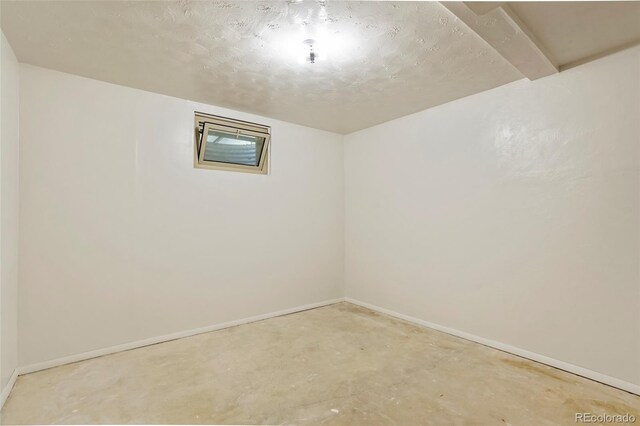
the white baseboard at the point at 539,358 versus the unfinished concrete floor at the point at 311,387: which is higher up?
the white baseboard at the point at 539,358

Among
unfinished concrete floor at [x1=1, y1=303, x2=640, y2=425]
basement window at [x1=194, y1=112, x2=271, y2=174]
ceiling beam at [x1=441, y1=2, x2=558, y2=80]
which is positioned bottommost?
unfinished concrete floor at [x1=1, y1=303, x2=640, y2=425]

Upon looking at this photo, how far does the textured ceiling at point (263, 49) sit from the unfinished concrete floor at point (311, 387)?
240 cm

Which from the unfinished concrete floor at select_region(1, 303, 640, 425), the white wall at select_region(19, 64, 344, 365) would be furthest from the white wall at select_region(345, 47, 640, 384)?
the white wall at select_region(19, 64, 344, 365)

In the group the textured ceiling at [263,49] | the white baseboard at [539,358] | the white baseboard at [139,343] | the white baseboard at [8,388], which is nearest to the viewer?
the textured ceiling at [263,49]

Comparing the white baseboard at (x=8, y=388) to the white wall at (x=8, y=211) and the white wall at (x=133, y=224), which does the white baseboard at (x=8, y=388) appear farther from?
the white wall at (x=133, y=224)

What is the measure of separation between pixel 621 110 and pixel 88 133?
13.8ft

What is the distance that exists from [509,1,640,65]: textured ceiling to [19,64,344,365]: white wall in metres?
2.75

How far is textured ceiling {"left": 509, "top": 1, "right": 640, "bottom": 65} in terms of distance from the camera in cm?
182

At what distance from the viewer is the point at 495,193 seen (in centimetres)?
298

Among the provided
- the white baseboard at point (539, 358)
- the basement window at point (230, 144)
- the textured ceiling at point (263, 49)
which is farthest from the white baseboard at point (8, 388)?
the white baseboard at point (539, 358)

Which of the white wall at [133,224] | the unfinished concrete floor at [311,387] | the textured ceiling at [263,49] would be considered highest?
the textured ceiling at [263,49]

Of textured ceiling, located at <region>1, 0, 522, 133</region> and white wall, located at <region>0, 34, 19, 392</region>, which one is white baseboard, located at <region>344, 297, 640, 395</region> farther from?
white wall, located at <region>0, 34, 19, 392</region>

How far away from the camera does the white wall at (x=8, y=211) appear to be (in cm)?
209

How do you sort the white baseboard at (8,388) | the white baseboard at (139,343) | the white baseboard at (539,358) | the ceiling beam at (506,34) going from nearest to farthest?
the ceiling beam at (506,34) → the white baseboard at (8,388) → the white baseboard at (539,358) → the white baseboard at (139,343)
